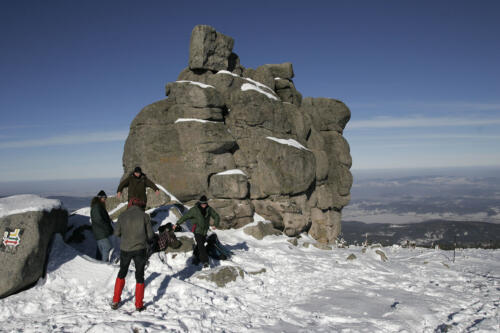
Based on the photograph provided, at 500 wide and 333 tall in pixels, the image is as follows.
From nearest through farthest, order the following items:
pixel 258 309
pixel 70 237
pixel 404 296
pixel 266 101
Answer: pixel 258 309 → pixel 404 296 → pixel 70 237 → pixel 266 101

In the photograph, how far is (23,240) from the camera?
29.8ft

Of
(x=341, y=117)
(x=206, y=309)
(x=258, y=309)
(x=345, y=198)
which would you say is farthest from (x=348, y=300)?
(x=341, y=117)

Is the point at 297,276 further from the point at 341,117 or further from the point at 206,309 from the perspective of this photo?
the point at 341,117

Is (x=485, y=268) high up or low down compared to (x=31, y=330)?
down

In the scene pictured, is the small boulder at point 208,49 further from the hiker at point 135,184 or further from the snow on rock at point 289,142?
the hiker at point 135,184

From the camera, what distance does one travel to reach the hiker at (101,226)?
12.1 metres

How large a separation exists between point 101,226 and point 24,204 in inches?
114

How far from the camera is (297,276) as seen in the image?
1390cm

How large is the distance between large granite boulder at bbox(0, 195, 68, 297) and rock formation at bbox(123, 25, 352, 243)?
15127 millimetres

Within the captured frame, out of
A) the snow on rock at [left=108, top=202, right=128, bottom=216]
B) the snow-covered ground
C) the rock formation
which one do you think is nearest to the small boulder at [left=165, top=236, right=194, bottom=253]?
the snow-covered ground

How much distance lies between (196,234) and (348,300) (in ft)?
21.4

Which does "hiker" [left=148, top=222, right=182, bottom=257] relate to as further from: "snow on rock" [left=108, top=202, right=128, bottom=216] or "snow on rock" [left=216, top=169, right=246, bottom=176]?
"snow on rock" [left=216, top=169, right=246, bottom=176]

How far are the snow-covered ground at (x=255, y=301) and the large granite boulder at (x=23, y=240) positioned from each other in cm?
40

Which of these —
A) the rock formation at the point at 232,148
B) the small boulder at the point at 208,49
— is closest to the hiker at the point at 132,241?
the rock formation at the point at 232,148
